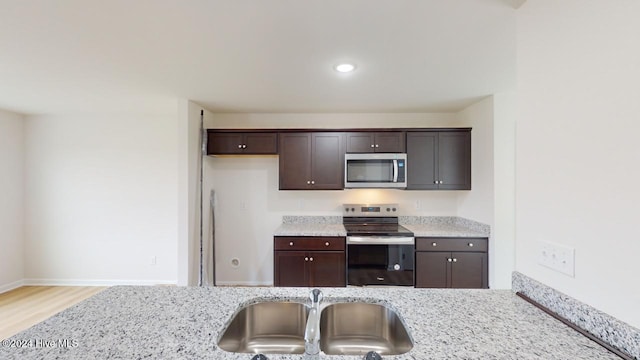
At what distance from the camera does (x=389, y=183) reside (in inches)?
127

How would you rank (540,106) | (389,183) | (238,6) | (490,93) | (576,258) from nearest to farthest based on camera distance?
Result: (576,258) → (540,106) → (238,6) → (490,93) → (389,183)

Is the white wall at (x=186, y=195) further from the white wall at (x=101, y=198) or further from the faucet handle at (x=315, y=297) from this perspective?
the faucet handle at (x=315, y=297)

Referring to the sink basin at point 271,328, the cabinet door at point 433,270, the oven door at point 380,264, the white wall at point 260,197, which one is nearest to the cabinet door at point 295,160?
the white wall at point 260,197

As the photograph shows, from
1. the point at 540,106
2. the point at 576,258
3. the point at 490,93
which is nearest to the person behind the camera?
the point at 576,258

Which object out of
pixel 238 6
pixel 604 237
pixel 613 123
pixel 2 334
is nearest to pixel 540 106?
pixel 613 123

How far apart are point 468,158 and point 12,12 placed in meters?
3.97

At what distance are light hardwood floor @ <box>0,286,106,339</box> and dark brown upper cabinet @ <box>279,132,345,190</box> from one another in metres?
2.94

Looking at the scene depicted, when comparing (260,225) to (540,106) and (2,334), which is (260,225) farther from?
(540,106)

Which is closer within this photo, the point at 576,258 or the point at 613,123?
Result: the point at 613,123

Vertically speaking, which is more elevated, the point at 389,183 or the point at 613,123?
the point at 613,123

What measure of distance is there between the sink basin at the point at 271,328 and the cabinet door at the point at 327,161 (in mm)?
2120

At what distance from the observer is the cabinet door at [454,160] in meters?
3.27

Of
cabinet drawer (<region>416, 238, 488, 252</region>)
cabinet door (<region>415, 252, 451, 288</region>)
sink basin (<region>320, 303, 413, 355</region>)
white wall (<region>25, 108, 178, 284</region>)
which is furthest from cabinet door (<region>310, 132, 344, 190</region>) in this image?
sink basin (<region>320, 303, 413, 355</region>)

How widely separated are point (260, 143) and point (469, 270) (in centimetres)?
281
